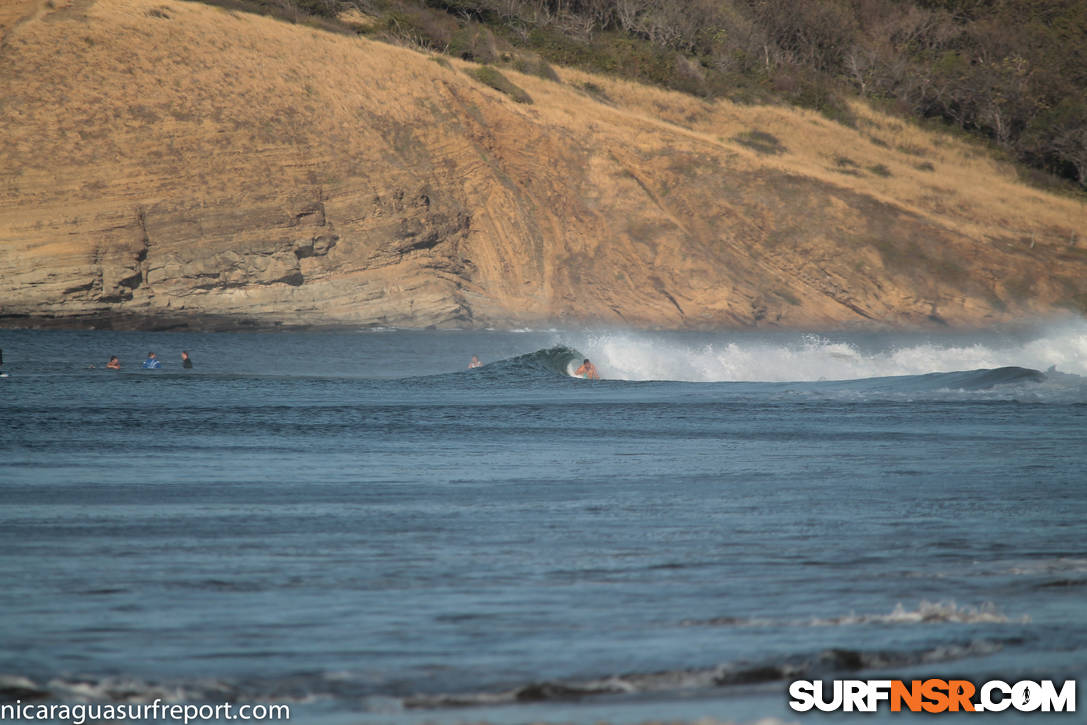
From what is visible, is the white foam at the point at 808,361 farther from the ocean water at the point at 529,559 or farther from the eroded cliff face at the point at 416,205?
the eroded cliff face at the point at 416,205

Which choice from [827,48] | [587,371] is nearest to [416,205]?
[587,371]

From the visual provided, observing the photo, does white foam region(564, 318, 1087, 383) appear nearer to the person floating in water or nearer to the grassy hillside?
the person floating in water

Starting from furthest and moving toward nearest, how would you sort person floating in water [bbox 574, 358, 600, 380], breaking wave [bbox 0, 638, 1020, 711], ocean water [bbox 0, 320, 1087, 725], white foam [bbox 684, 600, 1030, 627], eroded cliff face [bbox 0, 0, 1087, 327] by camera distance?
eroded cliff face [bbox 0, 0, 1087, 327], person floating in water [bbox 574, 358, 600, 380], white foam [bbox 684, 600, 1030, 627], ocean water [bbox 0, 320, 1087, 725], breaking wave [bbox 0, 638, 1020, 711]

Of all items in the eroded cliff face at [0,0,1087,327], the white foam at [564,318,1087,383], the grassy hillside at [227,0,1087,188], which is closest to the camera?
the white foam at [564,318,1087,383]

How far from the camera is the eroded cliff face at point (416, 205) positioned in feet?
164

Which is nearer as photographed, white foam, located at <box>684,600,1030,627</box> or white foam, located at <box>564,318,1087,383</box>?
white foam, located at <box>684,600,1030,627</box>

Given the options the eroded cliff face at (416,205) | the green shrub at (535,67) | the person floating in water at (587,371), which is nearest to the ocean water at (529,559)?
the person floating in water at (587,371)

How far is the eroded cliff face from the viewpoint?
164ft

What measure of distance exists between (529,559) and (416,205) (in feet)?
163

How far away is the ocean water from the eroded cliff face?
32569 millimetres

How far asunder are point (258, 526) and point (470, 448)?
19.7ft

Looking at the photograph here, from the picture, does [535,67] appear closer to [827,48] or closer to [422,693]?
[827,48]

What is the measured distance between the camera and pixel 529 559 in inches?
295

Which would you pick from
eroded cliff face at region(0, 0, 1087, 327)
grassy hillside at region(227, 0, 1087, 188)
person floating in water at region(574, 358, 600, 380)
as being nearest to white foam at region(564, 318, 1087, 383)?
person floating in water at region(574, 358, 600, 380)
